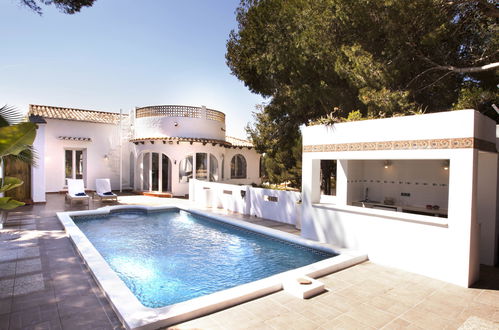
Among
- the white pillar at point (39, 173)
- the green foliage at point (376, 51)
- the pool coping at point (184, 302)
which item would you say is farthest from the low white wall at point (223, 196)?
the white pillar at point (39, 173)

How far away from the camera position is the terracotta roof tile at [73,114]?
22344 mm

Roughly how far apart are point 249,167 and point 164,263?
2005 cm

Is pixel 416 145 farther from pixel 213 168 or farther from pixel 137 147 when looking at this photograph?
pixel 137 147

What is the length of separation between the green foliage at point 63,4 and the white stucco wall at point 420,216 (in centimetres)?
893

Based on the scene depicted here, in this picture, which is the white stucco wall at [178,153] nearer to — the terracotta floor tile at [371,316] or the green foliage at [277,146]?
the green foliage at [277,146]

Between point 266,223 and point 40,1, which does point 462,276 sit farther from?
point 40,1

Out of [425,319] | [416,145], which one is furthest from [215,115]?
[425,319]

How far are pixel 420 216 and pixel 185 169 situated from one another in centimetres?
1728

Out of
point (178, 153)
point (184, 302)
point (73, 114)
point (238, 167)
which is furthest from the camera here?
point (238, 167)

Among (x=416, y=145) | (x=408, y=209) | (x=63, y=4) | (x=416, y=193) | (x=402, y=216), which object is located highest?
(x=63, y=4)

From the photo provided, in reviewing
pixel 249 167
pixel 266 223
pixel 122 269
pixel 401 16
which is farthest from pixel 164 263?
pixel 249 167

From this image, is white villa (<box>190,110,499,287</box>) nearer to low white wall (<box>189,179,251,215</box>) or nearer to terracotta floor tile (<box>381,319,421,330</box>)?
terracotta floor tile (<box>381,319,421,330</box>)

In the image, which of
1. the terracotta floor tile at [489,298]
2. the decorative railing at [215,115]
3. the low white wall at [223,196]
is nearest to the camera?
the terracotta floor tile at [489,298]

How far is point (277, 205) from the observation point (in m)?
13.5
